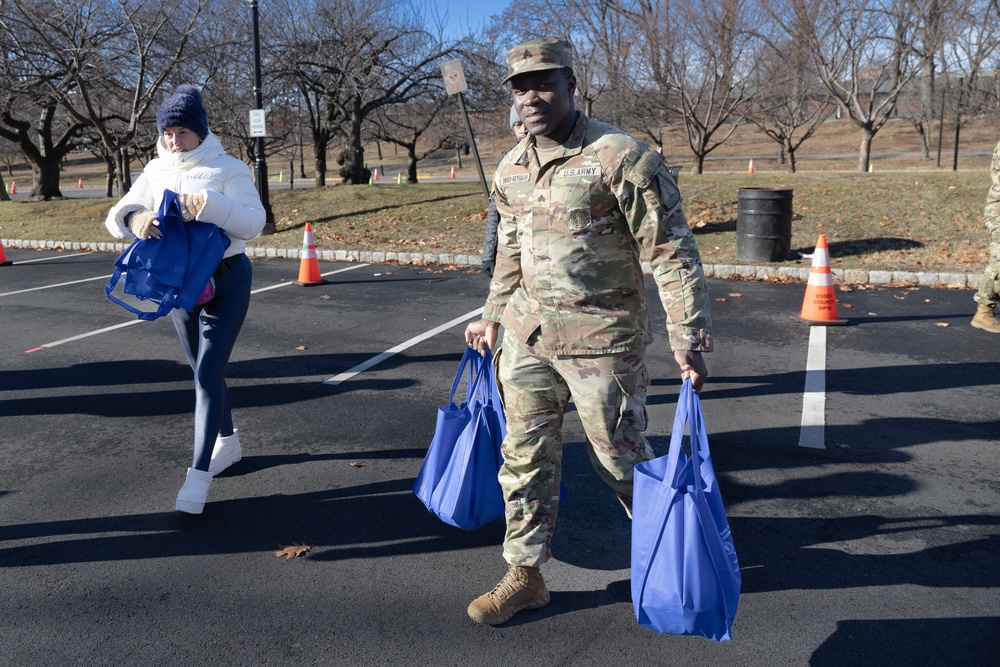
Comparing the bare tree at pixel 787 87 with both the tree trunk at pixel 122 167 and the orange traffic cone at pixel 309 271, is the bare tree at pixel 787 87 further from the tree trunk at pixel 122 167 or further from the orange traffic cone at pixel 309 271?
the tree trunk at pixel 122 167

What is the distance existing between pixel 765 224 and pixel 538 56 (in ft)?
29.9

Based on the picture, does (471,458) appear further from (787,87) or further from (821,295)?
(787,87)

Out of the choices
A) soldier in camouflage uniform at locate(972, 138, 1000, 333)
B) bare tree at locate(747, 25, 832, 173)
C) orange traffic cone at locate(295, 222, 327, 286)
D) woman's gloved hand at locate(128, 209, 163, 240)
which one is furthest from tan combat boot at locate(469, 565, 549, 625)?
bare tree at locate(747, 25, 832, 173)

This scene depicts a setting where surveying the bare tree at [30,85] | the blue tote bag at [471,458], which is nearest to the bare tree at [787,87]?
the bare tree at [30,85]

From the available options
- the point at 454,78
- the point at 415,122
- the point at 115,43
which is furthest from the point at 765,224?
the point at 115,43

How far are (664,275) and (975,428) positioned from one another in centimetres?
336

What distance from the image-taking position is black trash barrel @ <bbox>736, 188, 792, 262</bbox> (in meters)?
11.1

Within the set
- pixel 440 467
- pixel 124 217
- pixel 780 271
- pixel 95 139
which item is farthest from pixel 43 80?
pixel 440 467

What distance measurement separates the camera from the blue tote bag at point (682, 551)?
104 inches

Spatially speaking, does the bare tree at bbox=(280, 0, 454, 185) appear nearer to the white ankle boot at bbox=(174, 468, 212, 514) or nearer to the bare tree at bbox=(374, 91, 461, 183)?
the bare tree at bbox=(374, 91, 461, 183)

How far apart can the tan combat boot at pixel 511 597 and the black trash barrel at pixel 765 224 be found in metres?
8.99

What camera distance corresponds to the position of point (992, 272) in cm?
738

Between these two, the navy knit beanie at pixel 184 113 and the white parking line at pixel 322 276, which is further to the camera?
the white parking line at pixel 322 276

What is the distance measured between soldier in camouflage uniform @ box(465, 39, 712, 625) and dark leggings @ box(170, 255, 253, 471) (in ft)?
5.09
